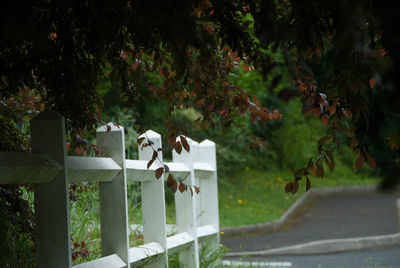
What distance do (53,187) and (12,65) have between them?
0.63m

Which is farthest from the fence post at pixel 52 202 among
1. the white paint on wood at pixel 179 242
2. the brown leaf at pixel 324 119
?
the white paint on wood at pixel 179 242

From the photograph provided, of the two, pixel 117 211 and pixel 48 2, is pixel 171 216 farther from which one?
pixel 48 2

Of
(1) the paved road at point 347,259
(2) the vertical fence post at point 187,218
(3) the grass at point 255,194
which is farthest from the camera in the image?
(3) the grass at point 255,194

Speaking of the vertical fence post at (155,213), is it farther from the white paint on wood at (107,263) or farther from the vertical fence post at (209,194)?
the vertical fence post at (209,194)

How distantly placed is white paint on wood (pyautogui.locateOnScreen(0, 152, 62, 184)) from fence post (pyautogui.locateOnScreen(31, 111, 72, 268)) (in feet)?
0.18

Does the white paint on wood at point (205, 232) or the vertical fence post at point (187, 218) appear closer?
the vertical fence post at point (187, 218)

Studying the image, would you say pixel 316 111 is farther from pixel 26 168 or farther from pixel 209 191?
pixel 209 191

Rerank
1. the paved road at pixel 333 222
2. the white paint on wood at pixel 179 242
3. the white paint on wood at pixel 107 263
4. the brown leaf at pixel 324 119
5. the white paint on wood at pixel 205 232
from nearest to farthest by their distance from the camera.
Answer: the brown leaf at pixel 324 119, the white paint on wood at pixel 107 263, the white paint on wood at pixel 179 242, the white paint on wood at pixel 205 232, the paved road at pixel 333 222

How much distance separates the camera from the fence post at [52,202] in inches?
108

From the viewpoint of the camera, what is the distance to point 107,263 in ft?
11.3

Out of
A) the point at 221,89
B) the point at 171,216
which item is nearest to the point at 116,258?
the point at 221,89

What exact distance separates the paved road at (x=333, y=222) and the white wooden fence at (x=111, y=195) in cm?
398

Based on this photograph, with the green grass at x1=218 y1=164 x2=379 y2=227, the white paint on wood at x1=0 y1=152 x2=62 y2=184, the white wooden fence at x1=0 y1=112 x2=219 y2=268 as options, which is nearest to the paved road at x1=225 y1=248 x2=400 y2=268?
the green grass at x1=218 y1=164 x2=379 y2=227

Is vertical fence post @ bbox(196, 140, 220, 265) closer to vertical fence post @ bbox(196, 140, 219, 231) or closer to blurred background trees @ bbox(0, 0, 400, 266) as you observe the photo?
vertical fence post @ bbox(196, 140, 219, 231)
